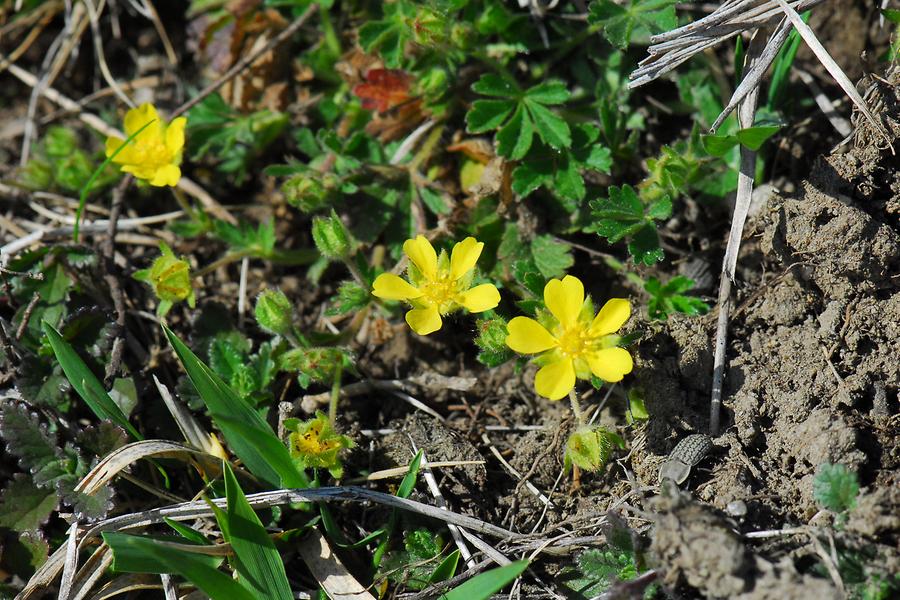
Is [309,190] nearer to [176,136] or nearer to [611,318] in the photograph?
[176,136]

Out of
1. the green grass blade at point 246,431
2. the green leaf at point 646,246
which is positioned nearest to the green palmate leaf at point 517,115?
the green leaf at point 646,246

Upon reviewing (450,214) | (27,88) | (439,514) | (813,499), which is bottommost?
(439,514)

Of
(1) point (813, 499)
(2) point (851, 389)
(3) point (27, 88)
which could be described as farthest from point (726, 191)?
(3) point (27, 88)

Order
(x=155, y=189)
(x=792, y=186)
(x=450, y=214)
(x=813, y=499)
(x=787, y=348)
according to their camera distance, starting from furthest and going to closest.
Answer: (x=155, y=189) < (x=450, y=214) < (x=792, y=186) < (x=787, y=348) < (x=813, y=499)

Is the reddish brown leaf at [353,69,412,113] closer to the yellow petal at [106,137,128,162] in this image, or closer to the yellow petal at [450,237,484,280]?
the yellow petal at [450,237,484,280]

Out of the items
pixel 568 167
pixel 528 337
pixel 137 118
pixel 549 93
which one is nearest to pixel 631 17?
pixel 549 93

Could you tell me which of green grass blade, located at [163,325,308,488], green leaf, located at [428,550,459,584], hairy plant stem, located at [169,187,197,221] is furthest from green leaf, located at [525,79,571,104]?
green leaf, located at [428,550,459,584]

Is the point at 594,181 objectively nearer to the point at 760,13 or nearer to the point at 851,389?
the point at 760,13
